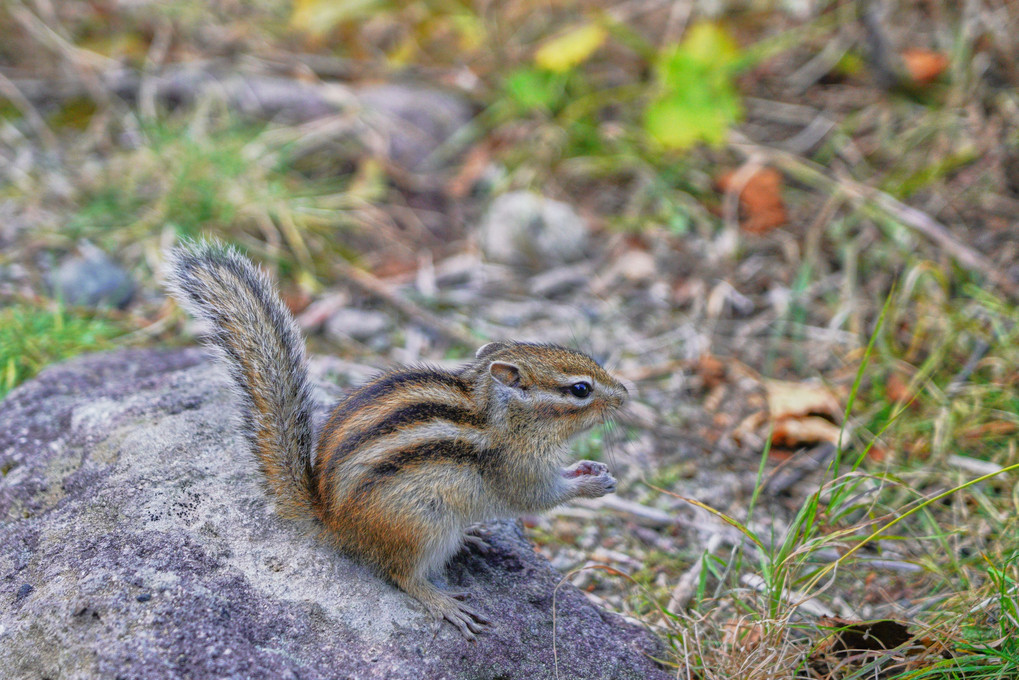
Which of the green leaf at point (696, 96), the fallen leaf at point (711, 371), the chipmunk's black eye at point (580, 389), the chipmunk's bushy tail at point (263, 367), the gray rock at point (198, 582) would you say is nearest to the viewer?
the gray rock at point (198, 582)

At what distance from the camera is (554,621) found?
8.16 feet

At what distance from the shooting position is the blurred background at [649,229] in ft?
11.3

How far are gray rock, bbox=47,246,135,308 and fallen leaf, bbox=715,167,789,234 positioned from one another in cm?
390

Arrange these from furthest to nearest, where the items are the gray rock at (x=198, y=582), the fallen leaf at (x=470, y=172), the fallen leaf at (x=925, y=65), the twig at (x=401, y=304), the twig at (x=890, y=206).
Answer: the fallen leaf at (x=470, y=172), the fallen leaf at (x=925, y=65), the twig at (x=401, y=304), the twig at (x=890, y=206), the gray rock at (x=198, y=582)

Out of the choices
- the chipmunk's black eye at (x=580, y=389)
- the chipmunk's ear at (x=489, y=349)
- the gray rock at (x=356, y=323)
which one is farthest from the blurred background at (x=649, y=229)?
the chipmunk's ear at (x=489, y=349)

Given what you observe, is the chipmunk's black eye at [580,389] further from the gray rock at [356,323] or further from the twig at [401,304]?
the gray rock at [356,323]

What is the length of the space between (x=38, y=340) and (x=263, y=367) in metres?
1.80

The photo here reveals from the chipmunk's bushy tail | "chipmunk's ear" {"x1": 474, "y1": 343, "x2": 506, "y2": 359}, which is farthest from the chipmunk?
"chipmunk's ear" {"x1": 474, "y1": 343, "x2": 506, "y2": 359}

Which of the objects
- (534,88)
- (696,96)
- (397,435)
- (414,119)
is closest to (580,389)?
(397,435)

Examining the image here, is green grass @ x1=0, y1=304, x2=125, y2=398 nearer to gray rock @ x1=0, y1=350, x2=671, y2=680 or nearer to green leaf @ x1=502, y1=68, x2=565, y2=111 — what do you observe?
gray rock @ x1=0, y1=350, x2=671, y2=680

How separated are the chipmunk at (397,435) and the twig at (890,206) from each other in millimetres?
2992

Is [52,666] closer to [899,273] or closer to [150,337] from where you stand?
[150,337]

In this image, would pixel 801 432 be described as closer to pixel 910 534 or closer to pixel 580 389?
pixel 910 534

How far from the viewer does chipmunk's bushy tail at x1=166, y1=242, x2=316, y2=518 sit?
254cm
